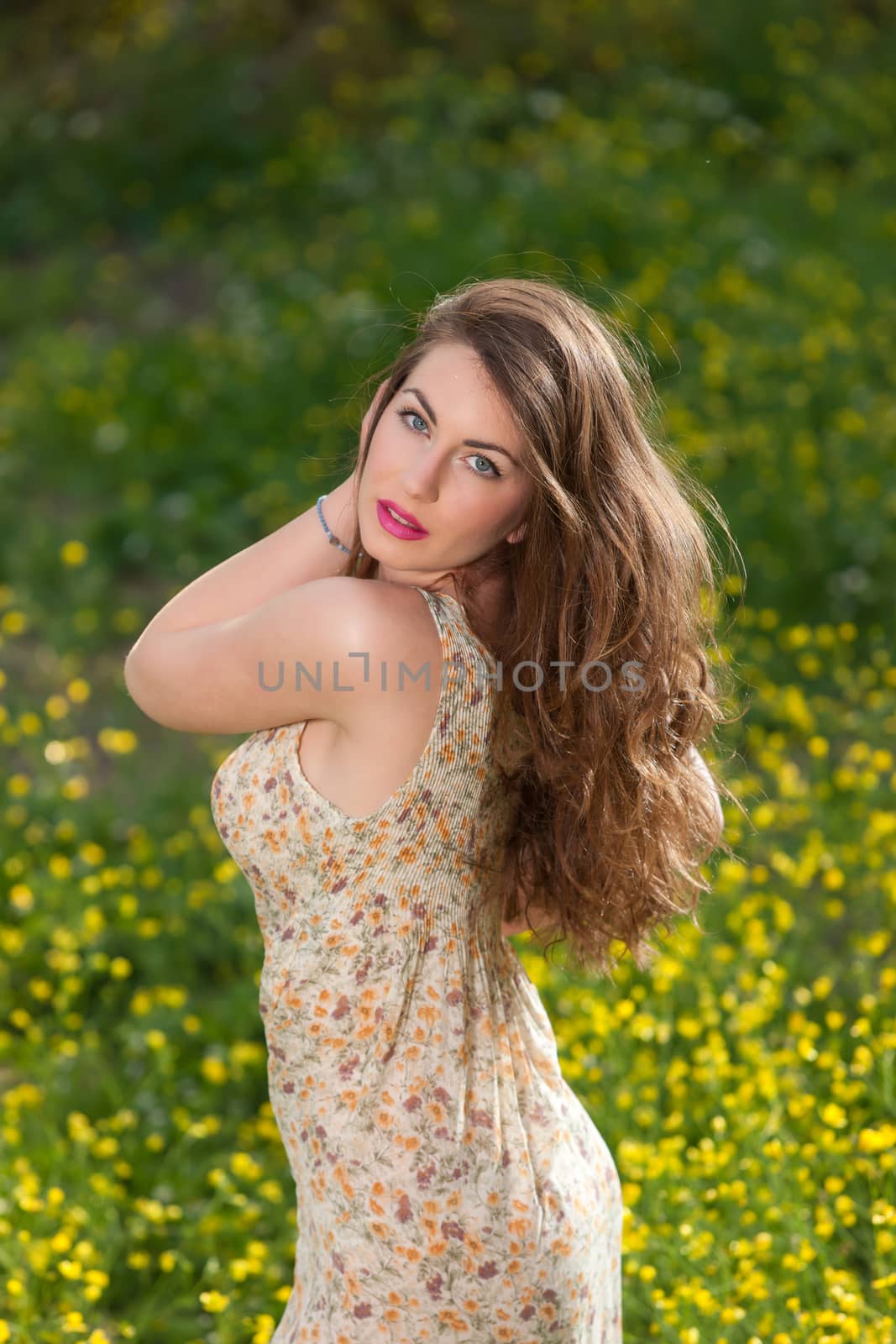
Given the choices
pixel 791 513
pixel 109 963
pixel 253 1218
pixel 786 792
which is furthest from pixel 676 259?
pixel 253 1218

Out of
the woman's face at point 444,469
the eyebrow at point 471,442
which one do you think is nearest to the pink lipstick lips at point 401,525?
the woman's face at point 444,469

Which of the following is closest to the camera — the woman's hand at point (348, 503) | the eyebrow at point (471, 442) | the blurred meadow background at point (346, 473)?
the eyebrow at point (471, 442)

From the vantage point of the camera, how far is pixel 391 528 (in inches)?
67.3

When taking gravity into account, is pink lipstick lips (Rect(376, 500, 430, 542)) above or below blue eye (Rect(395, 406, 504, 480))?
below

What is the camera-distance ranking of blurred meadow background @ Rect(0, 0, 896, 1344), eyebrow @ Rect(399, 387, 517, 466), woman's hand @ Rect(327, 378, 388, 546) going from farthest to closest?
blurred meadow background @ Rect(0, 0, 896, 1344)
woman's hand @ Rect(327, 378, 388, 546)
eyebrow @ Rect(399, 387, 517, 466)

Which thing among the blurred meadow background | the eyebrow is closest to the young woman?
the eyebrow

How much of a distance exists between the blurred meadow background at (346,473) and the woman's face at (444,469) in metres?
0.48

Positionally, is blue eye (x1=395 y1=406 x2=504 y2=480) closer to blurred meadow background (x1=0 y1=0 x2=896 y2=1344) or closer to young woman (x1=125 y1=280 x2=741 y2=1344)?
young woman (x1=125 y1=280 x2=741 y2=1344)

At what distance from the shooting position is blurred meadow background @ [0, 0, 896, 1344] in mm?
2635

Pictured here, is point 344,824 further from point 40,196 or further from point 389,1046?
point 40,196

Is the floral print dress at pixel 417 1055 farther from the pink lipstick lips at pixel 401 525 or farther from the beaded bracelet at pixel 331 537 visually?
the beaded bracelet at pixel 331 537

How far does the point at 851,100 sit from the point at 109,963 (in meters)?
5.81

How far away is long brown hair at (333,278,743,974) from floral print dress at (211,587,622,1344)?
0.09 meters

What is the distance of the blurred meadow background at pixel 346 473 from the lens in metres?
2.63
